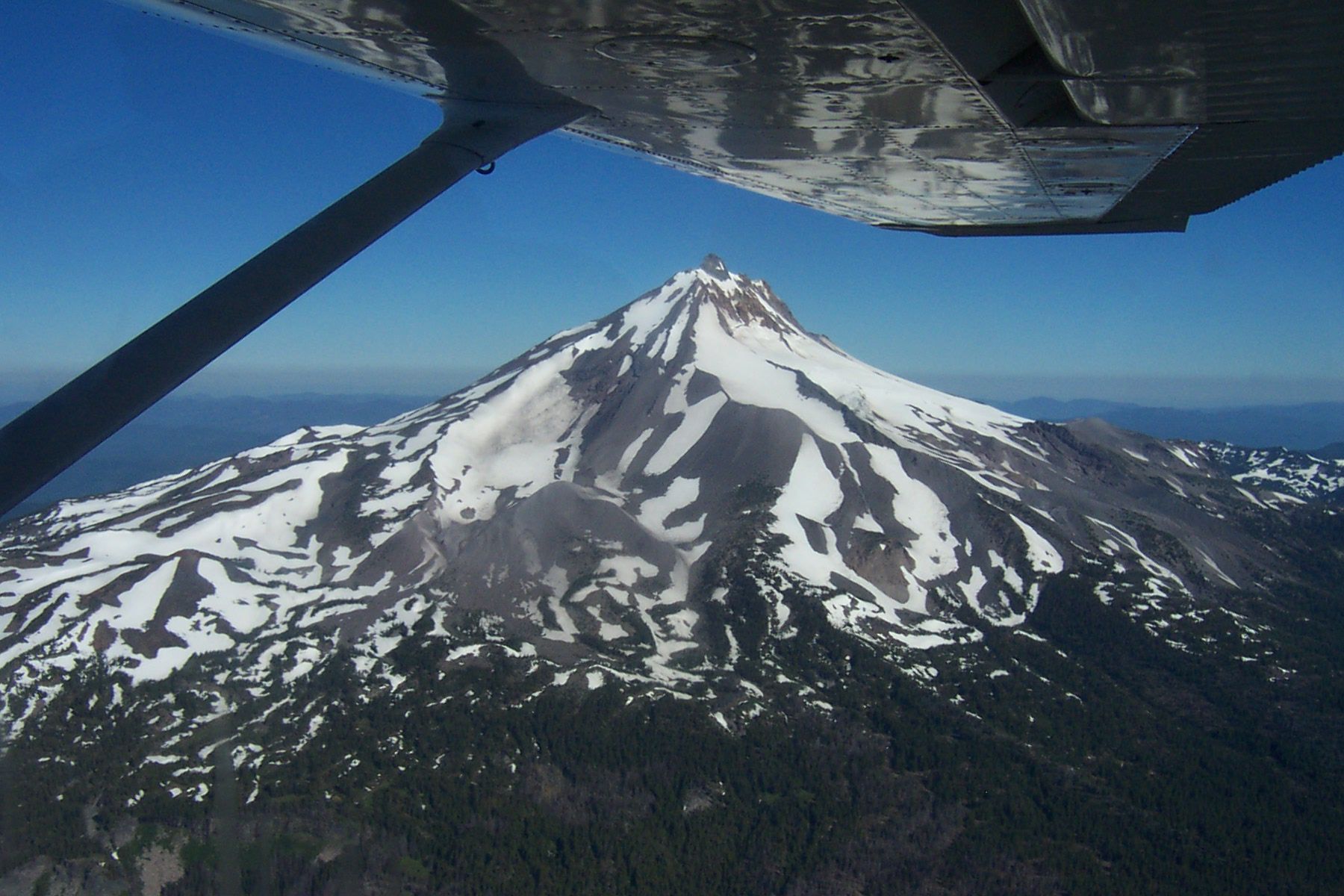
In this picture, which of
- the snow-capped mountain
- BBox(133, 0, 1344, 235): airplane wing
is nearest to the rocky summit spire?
the snow-capped mountain

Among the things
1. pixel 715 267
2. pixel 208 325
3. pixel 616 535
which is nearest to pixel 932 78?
pixel 208 325

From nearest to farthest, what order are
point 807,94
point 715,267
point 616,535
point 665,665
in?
point 807,94, point 665,665, point 616,535, point 715,267

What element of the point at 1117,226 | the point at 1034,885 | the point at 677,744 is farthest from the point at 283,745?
the point at 1117,226

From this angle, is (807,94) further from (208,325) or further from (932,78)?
(208,325)

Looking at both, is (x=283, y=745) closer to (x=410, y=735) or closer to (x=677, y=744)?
(x=410, y=735)

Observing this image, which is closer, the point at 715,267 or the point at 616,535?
the point at 616,535

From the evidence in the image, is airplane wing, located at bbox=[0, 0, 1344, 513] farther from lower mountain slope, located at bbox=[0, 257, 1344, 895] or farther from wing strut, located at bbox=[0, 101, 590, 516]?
lower mountain slope, located at bbox=[0, 257, 1344, 895]
